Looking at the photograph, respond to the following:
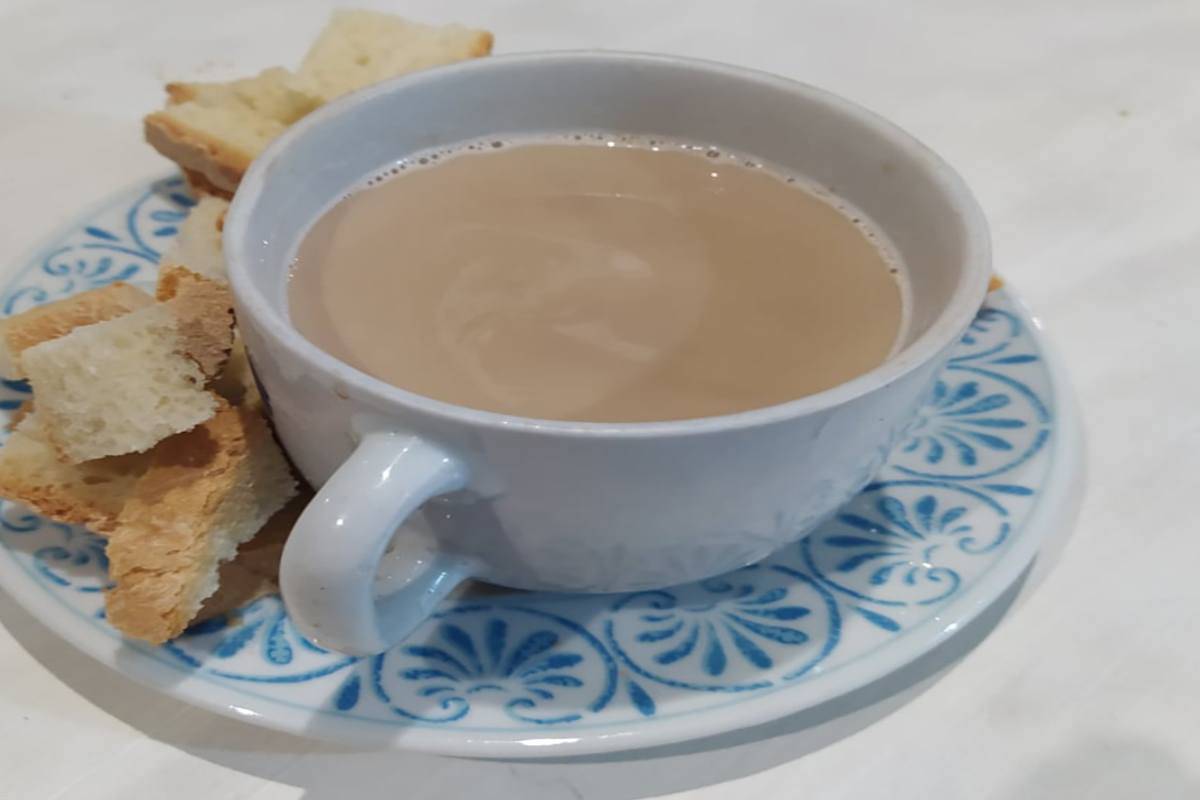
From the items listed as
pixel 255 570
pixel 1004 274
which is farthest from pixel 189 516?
pixel 1004 274

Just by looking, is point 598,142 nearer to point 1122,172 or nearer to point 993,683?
point 993,683

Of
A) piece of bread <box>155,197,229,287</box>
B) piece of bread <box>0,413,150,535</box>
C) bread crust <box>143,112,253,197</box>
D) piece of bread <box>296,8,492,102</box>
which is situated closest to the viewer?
piece of bread <box>0,413,150,535</box>

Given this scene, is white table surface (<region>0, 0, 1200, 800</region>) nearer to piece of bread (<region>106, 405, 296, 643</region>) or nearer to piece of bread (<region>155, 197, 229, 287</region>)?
piece of bread (<region>106, 405, 296, 643</region>)

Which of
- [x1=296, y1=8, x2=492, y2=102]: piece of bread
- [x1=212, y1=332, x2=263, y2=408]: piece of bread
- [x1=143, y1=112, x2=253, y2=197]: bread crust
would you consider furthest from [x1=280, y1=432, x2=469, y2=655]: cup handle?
[x1=296, y1=8, x2=492, y2=102]: piece of bread

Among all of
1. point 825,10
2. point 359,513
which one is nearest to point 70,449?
point 359,513

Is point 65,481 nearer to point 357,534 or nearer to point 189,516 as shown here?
point 189,516

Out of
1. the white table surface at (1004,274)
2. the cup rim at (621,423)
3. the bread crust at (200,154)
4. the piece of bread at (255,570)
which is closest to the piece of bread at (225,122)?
the bread crust at (200,154)

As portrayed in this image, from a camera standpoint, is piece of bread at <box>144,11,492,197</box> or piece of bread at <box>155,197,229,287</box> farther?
piece of bread at <box>144,11,492,197</box>
